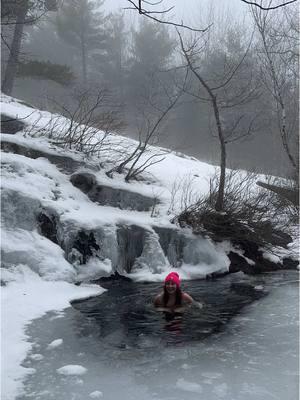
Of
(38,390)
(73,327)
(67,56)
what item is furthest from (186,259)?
(67,56)

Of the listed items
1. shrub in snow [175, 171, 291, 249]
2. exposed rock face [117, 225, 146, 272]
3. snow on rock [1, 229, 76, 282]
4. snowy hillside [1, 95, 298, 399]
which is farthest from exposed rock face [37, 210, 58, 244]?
shrub in snow [175, 171, 291, 249]

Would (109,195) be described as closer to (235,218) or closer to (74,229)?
(74,229)

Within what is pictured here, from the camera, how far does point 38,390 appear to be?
4039 mm

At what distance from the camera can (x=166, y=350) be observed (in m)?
5.23

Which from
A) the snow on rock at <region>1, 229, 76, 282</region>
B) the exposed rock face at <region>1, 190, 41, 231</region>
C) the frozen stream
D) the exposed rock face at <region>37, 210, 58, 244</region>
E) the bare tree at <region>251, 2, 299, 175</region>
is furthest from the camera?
the bare tree at <region>251, 2, 299, 175</region>

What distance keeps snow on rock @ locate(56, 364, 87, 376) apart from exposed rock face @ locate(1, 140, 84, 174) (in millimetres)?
6722

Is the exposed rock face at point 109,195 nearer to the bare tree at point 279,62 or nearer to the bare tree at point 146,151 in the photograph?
the bare tree at point 146,151

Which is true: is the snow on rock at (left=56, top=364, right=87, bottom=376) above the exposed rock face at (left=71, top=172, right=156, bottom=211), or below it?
below

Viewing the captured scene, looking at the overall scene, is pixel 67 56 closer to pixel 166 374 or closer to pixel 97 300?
pixel 97 300

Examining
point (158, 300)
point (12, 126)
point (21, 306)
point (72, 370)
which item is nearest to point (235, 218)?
point (158, 300)

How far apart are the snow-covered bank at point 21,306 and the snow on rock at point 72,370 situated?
31 centimetres

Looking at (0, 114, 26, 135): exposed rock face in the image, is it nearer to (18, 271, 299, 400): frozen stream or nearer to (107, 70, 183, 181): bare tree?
(107, 70, 183, 181): bare tree

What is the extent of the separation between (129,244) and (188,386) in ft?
17.4

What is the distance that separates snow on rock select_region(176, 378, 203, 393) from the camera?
13.6ft
